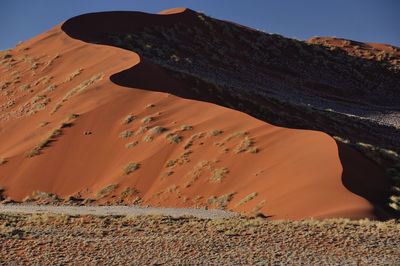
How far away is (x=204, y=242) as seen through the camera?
35.4ft

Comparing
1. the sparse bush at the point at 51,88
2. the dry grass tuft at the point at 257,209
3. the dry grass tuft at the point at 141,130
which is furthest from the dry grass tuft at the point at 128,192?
the sparse bush at the point at 51,88

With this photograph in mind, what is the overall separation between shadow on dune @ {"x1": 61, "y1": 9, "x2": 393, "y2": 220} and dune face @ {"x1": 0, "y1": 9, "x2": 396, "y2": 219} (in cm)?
10

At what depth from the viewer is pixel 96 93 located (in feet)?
88.9

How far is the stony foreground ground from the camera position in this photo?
9703 millimetres

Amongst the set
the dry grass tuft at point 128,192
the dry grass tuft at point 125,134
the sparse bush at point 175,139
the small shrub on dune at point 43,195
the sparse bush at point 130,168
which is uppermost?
the sparse bush at point 175,139

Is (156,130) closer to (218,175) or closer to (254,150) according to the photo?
(218,175)

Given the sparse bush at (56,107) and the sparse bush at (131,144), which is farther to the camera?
the sparse bush at (56,107)

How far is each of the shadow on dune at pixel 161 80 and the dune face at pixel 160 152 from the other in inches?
3.8

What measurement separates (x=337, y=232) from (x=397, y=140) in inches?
1115

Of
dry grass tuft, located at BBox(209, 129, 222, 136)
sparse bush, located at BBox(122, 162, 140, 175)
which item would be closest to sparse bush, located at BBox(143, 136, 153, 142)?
sparse bush, located at BBox(122, 162, 140, 175)

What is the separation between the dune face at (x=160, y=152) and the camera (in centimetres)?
1506

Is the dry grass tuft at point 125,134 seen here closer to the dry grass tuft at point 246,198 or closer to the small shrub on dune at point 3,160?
the small shrub on dune at point 3,160

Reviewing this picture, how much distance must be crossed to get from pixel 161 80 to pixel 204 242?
19389 millimetres

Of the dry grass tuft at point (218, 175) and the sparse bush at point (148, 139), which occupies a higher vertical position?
the sparse bush at point (148, 139)
